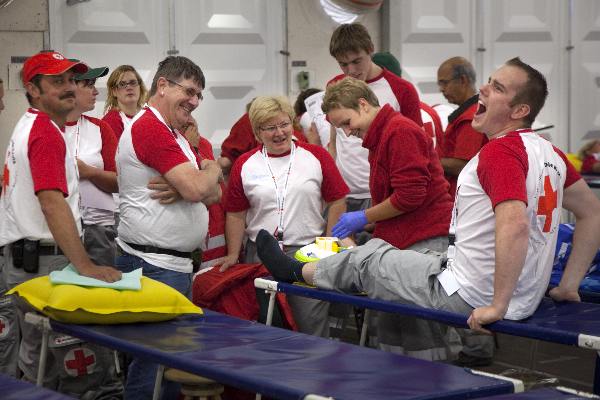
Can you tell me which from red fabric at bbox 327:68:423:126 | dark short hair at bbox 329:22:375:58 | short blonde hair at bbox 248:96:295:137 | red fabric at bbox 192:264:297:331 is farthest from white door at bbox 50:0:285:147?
red fabric at bbox 192:264:297:331

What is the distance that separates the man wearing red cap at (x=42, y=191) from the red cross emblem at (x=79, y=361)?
0.15 metres

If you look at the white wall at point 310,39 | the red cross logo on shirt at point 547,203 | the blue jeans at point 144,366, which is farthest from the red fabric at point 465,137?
the white wall at point 310,39

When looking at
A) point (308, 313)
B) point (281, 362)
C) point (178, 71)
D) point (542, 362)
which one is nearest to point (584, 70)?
point (542, 362)

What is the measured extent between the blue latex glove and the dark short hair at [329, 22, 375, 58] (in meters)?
1.26

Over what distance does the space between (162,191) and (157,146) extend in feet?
0.64

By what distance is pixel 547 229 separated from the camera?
3934mm

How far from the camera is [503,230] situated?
3.69 meters

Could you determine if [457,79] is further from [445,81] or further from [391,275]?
[391,275]

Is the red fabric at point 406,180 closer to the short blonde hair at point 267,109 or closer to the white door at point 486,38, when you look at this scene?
the short blonde hair at point 267,109

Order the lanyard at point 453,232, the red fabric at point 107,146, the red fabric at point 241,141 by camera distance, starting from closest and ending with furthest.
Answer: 1. the lanyard at point 453,232
2. the red fabric at point 107,146
3. the red fabric at point 241,141

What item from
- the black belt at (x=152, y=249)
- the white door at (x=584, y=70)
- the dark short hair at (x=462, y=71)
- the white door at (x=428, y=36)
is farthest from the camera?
the white door at (x=584, y=70)

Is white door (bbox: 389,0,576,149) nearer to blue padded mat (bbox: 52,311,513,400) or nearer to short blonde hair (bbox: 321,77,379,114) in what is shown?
short blonde hair (bbox: 321,77,379,114)

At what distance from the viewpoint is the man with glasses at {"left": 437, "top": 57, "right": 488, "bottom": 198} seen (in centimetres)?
582

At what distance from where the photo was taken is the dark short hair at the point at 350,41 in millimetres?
5898
